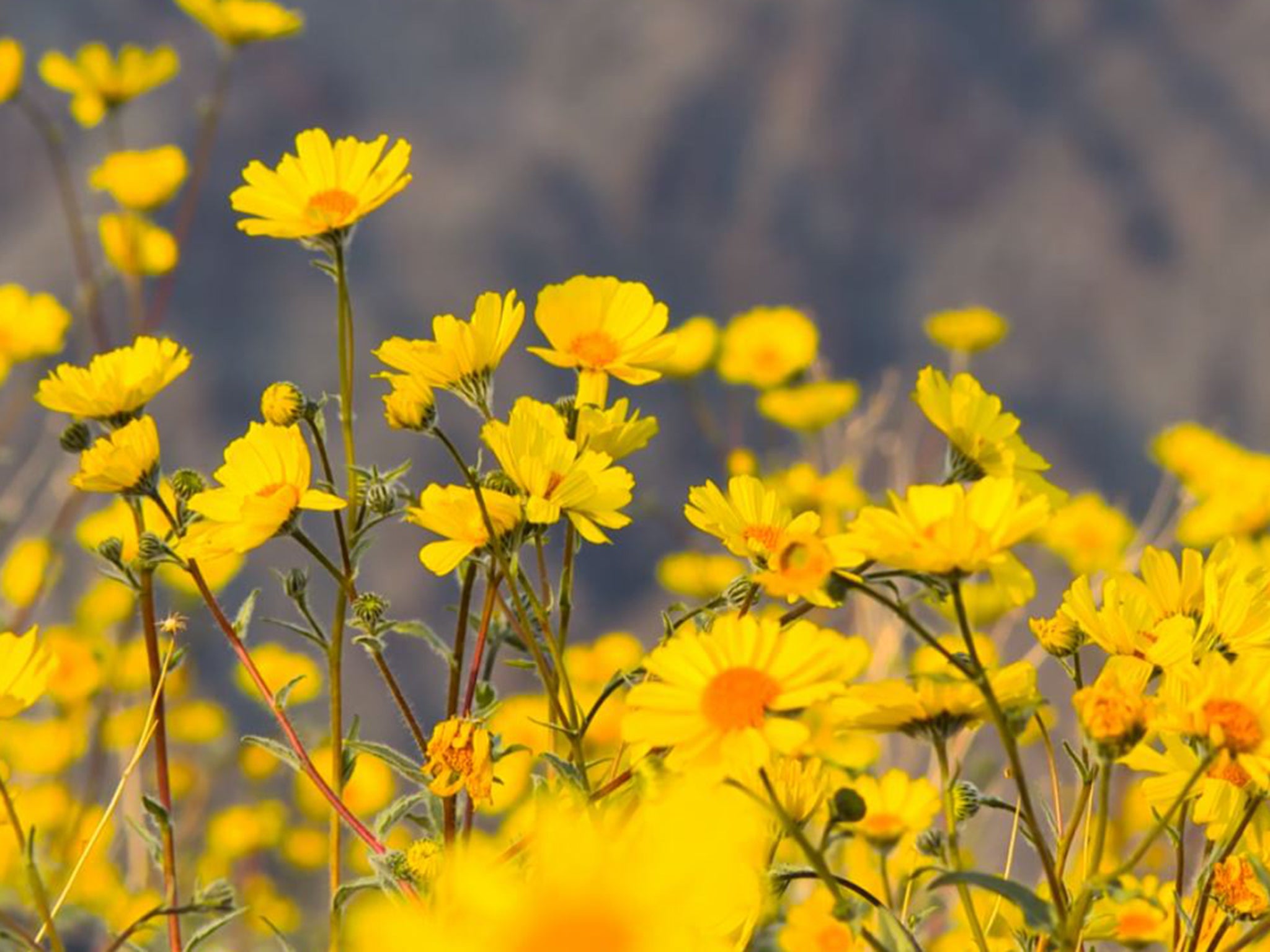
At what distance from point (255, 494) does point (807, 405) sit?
0.96 metres

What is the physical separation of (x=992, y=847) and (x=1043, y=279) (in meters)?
1.70

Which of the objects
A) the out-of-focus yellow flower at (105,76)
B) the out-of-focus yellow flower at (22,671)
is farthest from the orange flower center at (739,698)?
the out-of-focus yellow flower at (105,76)

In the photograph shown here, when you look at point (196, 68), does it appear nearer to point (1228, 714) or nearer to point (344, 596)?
point (344, 596)

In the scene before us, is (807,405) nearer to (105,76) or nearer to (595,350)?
(105,76)

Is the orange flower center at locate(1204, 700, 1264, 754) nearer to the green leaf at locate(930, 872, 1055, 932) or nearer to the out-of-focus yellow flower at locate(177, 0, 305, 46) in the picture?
the green leaf at locate(930, 872, 1055, 932)

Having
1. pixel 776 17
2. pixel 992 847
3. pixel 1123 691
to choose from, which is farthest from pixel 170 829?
pixel 776 17

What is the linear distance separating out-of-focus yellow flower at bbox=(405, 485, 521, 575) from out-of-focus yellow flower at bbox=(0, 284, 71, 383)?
734 millimetres

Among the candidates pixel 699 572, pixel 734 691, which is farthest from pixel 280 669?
pixel 734 691

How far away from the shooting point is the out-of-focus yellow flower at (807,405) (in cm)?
138

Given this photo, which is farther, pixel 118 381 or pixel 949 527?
pixel 118 381

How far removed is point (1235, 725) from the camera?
368 mm

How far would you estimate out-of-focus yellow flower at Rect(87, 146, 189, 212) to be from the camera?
4.25ft

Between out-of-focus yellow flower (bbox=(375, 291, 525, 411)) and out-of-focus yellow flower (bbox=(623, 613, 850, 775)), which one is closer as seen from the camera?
out-of-focus yellow flower (bbox=(623, 613, 850, 775))

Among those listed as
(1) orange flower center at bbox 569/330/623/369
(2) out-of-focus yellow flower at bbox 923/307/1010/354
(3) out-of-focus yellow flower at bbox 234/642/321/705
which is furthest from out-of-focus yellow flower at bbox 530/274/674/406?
(2) out-of-focus yellow flower at bbox 923/307/1010/354
